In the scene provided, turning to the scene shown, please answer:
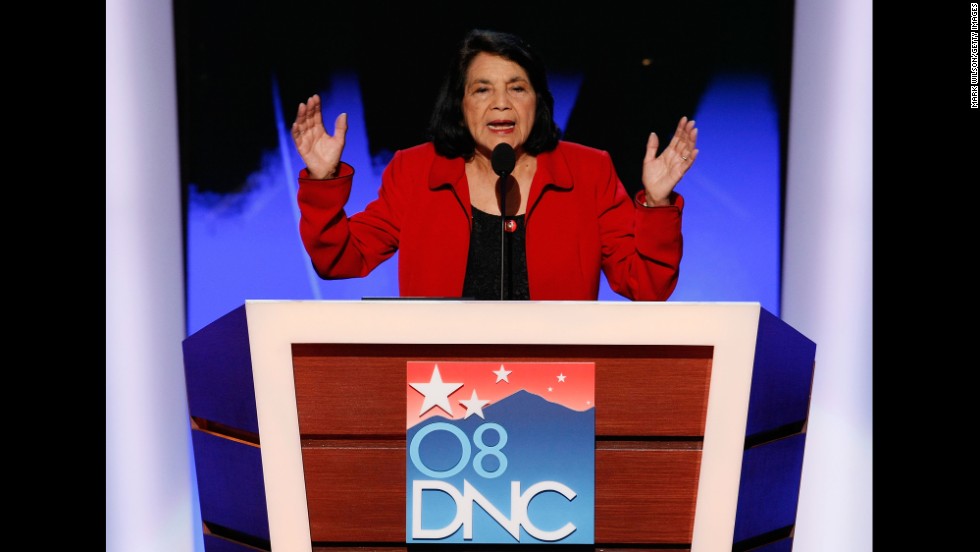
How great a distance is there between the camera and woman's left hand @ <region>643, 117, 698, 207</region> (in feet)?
8.01

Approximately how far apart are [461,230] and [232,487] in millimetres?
1237

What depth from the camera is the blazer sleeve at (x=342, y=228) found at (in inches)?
108

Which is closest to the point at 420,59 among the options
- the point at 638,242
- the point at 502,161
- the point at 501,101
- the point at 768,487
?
the point at 501,101

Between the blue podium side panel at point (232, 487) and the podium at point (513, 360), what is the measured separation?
9 centimetres

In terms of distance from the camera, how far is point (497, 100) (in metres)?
2.99

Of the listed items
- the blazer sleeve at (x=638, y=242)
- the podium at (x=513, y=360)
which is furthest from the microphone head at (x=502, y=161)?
the blazer sleeve at (x=638, y=242)

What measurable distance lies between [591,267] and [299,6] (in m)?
1.61

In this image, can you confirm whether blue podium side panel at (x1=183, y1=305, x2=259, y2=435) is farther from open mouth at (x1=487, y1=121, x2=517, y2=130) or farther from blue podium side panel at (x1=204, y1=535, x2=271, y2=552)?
open mouth at (x1=487, y1=121, x2=517, y2=130)

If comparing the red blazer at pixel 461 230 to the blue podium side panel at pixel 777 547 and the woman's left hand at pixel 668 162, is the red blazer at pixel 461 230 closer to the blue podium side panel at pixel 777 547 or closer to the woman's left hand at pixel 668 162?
the woman's left hand at pixel 668 162
